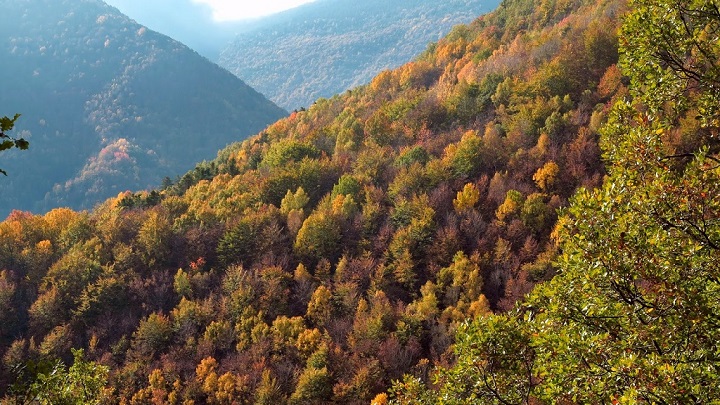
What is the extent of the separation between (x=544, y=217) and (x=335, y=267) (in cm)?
2184

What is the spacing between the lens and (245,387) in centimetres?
4059

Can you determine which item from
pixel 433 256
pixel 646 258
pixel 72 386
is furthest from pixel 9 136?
pixel 433 256

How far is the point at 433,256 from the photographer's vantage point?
54.0 meters

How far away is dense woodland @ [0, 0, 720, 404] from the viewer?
29.6 feet

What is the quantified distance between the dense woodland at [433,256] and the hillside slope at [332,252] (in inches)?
9.6

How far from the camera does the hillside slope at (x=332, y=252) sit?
4425 centimetres

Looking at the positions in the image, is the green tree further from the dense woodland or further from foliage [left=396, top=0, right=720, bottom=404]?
foliage [left=396, top=0, right=720, bottom=404]

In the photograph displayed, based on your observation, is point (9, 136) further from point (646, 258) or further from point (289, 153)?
point (289, 153)

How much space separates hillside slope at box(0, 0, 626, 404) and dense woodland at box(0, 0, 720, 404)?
0.80 ft

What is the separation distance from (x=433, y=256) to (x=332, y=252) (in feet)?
37.5

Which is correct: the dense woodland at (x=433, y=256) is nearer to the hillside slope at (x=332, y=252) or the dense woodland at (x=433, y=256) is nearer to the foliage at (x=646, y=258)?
the foliage at (x=646, y=258)

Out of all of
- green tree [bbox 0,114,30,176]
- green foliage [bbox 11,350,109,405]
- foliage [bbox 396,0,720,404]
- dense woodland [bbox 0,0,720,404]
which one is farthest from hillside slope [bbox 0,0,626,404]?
green tree [bbox 0,114,30,176]

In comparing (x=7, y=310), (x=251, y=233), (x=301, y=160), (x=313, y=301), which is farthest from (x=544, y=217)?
(x=7, y=310)

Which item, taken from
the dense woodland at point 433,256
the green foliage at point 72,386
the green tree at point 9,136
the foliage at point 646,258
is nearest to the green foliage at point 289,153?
the dense woodland at point 433,256
